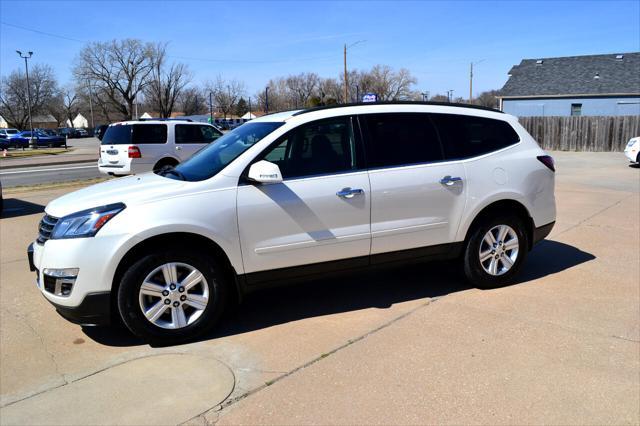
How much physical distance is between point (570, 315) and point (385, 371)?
1.97m

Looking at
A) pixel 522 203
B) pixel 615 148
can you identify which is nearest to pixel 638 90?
pixel 615 148

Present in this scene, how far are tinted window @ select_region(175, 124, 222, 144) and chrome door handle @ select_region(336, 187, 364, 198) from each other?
1057cm

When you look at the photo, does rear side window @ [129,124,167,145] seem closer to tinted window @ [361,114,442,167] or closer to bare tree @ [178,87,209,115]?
tinted window @ [361,114,442,167]

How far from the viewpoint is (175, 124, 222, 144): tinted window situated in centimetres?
1438

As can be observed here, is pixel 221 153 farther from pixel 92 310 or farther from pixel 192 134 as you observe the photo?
pixel 192 134

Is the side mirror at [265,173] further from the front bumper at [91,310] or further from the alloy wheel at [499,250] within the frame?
the alloy wheel at [499,250]

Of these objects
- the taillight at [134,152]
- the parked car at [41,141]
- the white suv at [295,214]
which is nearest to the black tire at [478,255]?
the white suv at [295,214]

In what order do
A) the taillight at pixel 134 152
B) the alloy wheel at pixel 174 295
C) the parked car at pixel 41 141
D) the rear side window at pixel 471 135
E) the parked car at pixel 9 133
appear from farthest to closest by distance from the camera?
1. the parked car at pixel 9 133
2. the parked car at pixel 41 141
3. the taillight at pixel 134 152
4. the rear side window at pixel 471 135
5. the alloy wheel at pixel 174 295

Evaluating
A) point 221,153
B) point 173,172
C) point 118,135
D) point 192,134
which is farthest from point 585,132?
point 173,172

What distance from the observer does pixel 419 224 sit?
4.62 metres

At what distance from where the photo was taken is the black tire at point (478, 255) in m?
4.95

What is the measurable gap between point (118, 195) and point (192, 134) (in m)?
11.1

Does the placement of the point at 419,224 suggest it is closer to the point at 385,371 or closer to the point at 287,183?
the point at 287,183

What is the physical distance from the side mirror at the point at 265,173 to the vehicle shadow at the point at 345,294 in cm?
125
